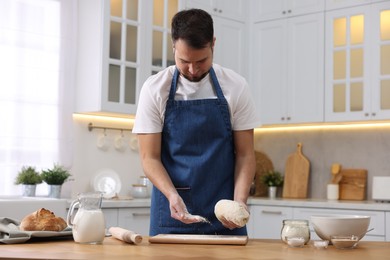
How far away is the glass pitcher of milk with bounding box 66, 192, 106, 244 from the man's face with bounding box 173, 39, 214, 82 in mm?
595

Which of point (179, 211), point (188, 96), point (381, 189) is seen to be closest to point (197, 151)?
point (188, 96)

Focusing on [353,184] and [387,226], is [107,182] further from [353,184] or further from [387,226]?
[387,226]

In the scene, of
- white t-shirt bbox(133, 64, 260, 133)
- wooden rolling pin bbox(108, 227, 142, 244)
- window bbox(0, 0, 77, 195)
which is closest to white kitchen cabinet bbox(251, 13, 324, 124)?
window bbox(0, 0, 77, 195)

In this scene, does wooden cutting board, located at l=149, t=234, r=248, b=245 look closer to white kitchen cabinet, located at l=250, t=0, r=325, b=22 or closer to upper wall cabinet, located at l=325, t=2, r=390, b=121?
upper wall cabinet, located at l=325, t=2, r=390, b=121

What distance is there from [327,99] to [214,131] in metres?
2.73

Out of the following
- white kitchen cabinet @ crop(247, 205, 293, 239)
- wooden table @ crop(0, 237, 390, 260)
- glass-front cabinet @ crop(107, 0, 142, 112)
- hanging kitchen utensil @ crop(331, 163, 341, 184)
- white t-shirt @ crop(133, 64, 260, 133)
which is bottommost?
white kitchen cabinet @ crop(247, 205, 293, 239)

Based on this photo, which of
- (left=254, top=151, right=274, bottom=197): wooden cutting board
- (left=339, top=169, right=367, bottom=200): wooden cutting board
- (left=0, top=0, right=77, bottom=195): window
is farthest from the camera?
(left=254, top=151, right=274, bottom=197): wooden cutting board

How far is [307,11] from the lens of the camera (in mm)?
5352

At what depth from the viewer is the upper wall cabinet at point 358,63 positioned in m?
4.93

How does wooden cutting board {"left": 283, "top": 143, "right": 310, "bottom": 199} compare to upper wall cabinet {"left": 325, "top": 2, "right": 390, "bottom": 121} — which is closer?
upper wall cabinet {"left": 325, "top": 2, "right": 390, "bottom": 121}

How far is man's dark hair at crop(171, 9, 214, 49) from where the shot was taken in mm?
2338

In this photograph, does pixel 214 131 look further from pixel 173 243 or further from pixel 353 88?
pixel 353 88

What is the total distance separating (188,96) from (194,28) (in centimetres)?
38

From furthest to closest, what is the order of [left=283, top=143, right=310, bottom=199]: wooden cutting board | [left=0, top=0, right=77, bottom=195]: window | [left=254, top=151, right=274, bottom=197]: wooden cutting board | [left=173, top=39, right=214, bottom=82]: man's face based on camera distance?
[left=254, top=151, right=274, bottom=197]: wooden cutting board < [left=283, top=143, right=310, bottom=199]: wooden cutting board < [left=0, top=0, right=77, bottom=195]: window < [left=173, top=39, right=214, bottom=82]: man's face
